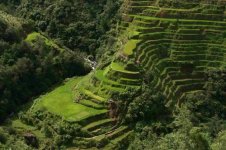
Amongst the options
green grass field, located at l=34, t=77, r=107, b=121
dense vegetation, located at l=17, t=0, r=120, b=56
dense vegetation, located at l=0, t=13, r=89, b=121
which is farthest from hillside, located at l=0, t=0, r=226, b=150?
dense vegetation, located at l=17, t=0, r=120, b=56

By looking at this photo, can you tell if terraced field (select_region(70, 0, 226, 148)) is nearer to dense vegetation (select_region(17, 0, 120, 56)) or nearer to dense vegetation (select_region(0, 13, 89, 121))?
dense vegetation (select_region(0, 13, 89, 121))

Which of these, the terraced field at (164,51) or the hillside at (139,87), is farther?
the terraced field at (164,51)

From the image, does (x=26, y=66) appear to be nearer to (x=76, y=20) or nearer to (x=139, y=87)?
(x=139, y=87)

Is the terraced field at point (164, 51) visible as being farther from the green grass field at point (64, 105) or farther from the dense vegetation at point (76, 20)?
the dense vegetation at point (76, 20)

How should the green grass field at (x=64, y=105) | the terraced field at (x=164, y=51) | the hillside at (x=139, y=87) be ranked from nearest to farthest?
the hillside at (x=139, y=87) < the green grass field at (x=64, y=105) < the terraced field at (x=164, y=51)

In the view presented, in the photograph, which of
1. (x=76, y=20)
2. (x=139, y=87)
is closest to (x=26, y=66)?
(x=139, y=87)

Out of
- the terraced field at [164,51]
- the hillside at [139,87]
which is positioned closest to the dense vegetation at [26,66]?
the hillside at [139,87]
